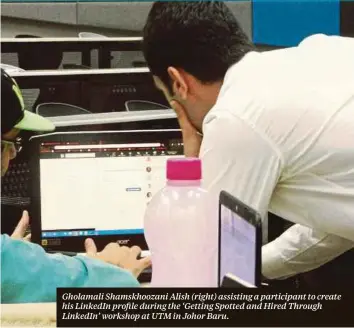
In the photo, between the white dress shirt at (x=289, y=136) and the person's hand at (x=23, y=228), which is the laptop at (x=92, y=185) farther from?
the white dress shirt at (x=289, y=136)

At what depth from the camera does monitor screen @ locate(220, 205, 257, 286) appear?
103 cm

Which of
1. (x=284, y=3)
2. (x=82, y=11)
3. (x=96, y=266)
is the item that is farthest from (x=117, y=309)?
(x=82, y=11)

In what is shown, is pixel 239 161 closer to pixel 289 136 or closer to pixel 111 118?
pixel 289 136

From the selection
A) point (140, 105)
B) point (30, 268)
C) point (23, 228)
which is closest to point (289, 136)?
point (30, 268)

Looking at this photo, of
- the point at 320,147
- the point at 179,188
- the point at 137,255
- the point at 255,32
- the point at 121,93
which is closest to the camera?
the point at 179,188

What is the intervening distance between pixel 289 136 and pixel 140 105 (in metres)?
1.14

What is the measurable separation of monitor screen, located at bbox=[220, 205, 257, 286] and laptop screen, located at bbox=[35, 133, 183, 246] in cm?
63

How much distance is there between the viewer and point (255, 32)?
2.03 metres

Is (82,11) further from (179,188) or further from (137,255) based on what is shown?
(179,188)

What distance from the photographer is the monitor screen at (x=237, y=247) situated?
1.03m

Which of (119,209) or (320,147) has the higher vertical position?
(320,147)

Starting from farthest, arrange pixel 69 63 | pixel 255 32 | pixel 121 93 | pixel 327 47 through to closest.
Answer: pixel 69 63 → pixel 121 93 → pixel 255 32 → pixel 327 47

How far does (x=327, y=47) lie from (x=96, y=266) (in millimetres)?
606

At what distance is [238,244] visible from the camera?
1089mm
